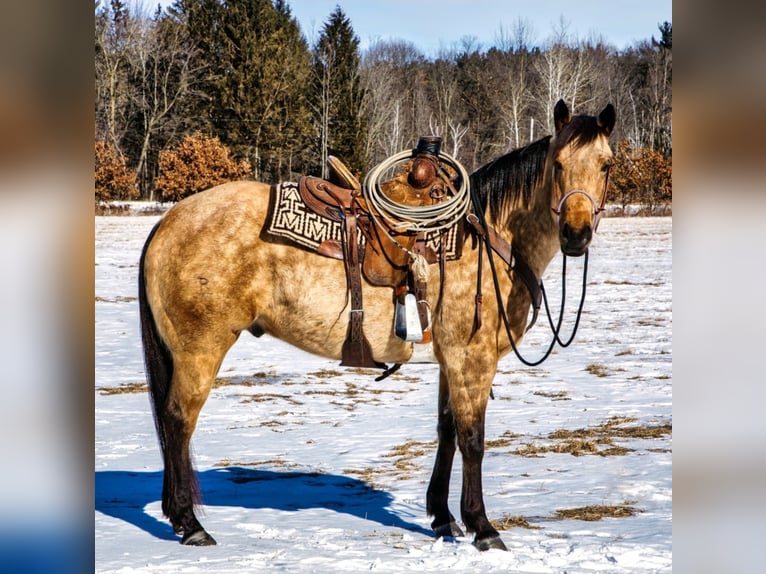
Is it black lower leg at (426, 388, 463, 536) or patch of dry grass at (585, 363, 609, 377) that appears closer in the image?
black lower leg at (426, 388, 463, 536)

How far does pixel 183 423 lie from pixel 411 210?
1.69 m

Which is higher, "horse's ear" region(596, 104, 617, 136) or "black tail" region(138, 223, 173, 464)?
"horse's ear" region(596, 104, 617, 136)

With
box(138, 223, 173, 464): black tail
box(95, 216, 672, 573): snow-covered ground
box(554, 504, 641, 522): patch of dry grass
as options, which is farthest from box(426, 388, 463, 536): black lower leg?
box(138, 223, 173, 464): black tail

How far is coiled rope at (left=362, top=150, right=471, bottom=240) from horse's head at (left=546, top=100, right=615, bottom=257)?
0.56 m

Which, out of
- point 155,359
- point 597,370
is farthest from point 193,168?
point 155,359

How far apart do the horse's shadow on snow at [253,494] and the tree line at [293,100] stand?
1790cm

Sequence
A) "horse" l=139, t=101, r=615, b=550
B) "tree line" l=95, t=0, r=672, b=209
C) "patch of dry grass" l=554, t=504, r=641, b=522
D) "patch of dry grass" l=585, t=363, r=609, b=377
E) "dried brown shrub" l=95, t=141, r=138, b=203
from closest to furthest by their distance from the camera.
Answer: "horse" l=139, t=101, r=615, b=550
"patch of dry grass" l=554, t=504, r=641, b=522
"patch of dry grass" l=585, t=363, r=609, b=377
"dried brown shrub" l=95, t=141, r=138, b=203
"tree line" l=95, t=0, r=672, b=209

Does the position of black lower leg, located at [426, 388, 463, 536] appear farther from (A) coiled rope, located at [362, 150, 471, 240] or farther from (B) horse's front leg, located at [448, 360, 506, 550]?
(A) coiled rope, located at [362, 150, 471, 240]

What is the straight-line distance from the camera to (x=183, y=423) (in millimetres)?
4273

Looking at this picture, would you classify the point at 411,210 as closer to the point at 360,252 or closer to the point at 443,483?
the point at 360,252

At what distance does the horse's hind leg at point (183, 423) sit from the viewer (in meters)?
4.25

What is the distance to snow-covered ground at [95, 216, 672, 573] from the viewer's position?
399 cm
